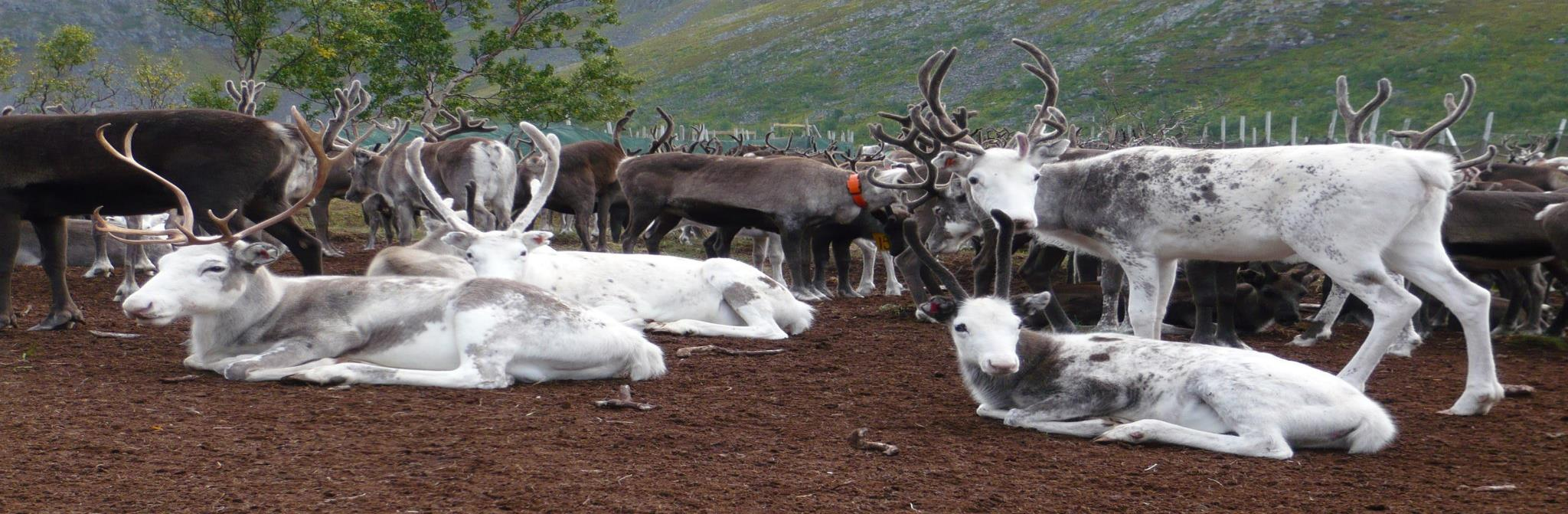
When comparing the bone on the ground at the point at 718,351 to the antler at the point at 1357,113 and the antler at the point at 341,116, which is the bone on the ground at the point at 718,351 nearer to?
the antler at the point at 341,116

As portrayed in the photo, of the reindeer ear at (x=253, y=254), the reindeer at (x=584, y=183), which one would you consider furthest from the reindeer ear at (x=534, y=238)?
the reindeer at (x=584, y=183)

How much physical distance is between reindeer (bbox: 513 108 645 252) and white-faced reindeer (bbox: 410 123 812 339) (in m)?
6.32

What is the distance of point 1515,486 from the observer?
181 inches

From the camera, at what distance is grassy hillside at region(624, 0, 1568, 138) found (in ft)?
161

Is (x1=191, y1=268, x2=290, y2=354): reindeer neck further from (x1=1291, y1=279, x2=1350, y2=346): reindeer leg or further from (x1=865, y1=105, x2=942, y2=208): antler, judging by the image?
(x1=1291, y1=279, x2=1350, y2=346): reindeer leg

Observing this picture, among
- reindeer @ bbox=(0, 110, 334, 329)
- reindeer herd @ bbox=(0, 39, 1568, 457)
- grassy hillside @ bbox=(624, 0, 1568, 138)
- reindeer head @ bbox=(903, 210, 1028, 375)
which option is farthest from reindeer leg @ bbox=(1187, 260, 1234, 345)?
grassy hillside @ bbox=(624, 0, 1568, 138)

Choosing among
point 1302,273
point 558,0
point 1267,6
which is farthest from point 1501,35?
point 1302,273

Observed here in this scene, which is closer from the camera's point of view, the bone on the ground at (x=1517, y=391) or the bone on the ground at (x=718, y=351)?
the bone on the ground at (x=1517, y=391)

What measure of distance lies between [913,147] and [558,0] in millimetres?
27057

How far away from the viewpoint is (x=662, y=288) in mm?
8867

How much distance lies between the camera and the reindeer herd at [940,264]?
5746 millimetres

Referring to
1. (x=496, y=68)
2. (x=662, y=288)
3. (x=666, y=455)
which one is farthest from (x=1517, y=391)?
(x=496, y=68)

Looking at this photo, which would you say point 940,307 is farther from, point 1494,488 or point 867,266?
point 867,266

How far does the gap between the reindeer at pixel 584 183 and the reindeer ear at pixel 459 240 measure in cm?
690
